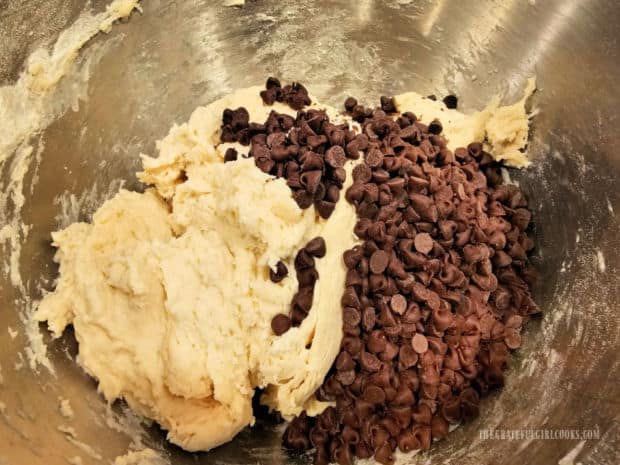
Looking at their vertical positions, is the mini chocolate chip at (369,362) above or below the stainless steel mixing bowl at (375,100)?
below

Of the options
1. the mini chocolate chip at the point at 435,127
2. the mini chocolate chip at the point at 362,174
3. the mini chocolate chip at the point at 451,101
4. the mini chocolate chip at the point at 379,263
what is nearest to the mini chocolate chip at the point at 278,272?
the mini chocolate chip at the point at 379,263

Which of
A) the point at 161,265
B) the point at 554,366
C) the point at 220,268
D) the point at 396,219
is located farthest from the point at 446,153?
the point at 161,265

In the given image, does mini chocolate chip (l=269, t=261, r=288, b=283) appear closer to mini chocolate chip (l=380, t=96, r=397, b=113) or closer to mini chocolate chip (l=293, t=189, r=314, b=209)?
mini chocolate chip (l=293, t=189, r=314, b=209)

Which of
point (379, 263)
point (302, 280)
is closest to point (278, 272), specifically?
point (302, 280)

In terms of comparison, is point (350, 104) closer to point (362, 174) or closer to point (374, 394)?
point (362, 174)

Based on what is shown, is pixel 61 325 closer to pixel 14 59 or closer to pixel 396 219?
pixel 14 59

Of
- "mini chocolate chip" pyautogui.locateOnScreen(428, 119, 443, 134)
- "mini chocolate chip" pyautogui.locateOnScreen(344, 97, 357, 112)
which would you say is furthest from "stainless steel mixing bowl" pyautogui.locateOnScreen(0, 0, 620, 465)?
"mini chocolate chip" pyautogui.locateOnScreen(428, 119, 443, 134)

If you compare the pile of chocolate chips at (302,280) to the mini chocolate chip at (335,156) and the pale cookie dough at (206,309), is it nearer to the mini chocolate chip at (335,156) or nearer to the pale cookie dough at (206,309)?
the pale cookie dough at (206,309)
